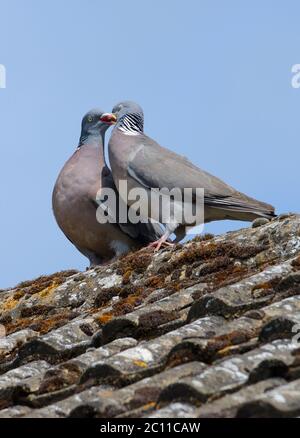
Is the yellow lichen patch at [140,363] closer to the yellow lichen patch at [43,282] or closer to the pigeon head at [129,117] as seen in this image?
the yellow lichen patch at [43,282]

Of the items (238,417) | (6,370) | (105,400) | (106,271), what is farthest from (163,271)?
(238,417)

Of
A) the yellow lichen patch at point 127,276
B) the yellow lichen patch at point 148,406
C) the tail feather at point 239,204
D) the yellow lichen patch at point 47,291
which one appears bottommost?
the yellow lichen patch at point 47,291

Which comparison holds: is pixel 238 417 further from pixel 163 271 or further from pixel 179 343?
pixel 163 271

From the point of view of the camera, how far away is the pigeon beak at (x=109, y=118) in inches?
411

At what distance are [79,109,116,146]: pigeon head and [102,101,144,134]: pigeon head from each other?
0.16 ft

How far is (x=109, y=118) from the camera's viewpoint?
34.4ft

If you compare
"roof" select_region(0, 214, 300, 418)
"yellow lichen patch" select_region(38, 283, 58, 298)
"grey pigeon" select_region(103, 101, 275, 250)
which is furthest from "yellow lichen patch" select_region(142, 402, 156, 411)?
"grey pigeon" select_region(103, 101, 275, 250)

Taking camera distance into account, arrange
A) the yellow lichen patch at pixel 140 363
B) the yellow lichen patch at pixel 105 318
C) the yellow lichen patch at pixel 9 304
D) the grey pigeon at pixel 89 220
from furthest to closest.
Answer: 1. the grey pigeon at pixel 89 220
2. the yellow lichen patch at pixel 9 304
3. the yellow lichen patch at pixel 105 318
4. the yellow lichen patch at pixel 140 363

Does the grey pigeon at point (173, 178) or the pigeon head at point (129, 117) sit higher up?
the pigeon head at point (129, 117)

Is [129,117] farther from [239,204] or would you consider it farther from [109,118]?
[239,204]

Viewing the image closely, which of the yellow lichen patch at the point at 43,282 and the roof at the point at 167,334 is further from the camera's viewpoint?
the yellow lichen patch at the point at 43,282

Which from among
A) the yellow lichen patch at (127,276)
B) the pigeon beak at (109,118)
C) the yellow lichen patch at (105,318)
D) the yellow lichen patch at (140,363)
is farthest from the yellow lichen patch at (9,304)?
the yellow lichen patch at (140,363)

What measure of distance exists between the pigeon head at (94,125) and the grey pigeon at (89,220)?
306 mm

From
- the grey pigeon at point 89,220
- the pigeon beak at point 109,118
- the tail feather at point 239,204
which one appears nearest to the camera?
the tail feather at point 239,204
